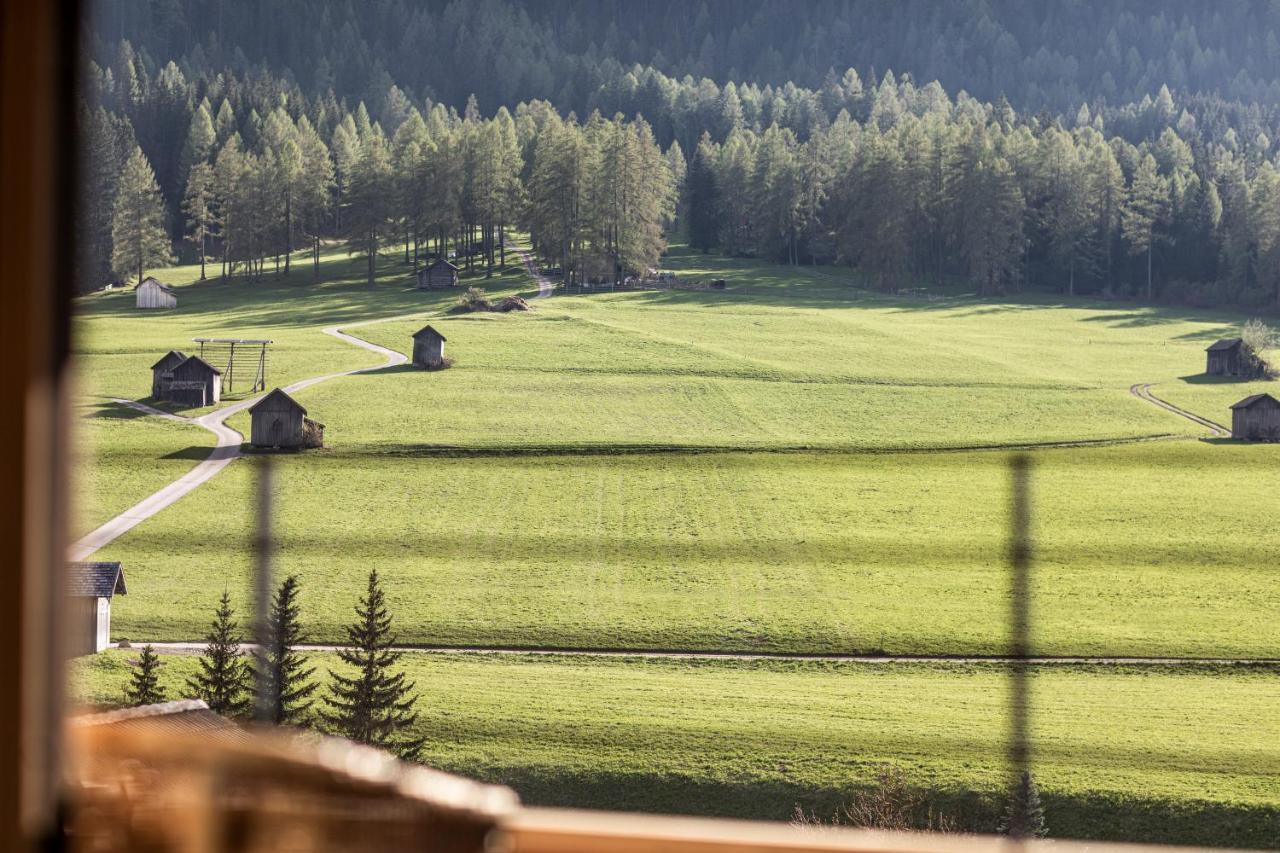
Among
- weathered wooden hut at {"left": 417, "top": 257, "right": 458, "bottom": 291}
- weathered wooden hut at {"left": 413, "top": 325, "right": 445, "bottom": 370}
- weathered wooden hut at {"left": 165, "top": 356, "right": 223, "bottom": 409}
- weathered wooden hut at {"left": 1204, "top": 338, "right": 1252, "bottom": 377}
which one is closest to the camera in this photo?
weathered wooden hut at {"left": 165, "top": 356, "right": 223, "bottom": 409}

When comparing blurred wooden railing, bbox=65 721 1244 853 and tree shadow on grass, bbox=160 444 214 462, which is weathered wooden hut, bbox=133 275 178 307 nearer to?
tree shadow on grass, bbox=160 444 214 462

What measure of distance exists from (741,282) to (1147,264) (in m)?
15.7

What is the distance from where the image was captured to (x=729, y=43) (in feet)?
451

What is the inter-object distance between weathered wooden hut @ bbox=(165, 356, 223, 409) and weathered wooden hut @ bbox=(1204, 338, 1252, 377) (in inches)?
1003

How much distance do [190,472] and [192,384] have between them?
5568 mm

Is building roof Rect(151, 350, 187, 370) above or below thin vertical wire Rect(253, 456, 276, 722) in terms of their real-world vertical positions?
below

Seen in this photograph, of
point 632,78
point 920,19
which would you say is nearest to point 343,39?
point 632,78

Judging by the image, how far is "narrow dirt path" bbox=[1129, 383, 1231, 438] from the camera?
27.1 metres

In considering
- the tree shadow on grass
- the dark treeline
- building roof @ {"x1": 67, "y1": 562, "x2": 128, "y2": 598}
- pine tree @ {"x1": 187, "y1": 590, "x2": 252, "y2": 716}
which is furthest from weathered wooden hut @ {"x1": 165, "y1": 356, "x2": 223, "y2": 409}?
the dark treeline

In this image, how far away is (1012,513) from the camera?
1959 mm

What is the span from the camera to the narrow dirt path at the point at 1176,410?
89.0 feet

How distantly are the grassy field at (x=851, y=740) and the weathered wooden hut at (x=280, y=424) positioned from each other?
10.3 m

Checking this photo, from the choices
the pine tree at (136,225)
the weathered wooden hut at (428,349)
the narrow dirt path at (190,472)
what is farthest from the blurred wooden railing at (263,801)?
the pine tree at (136,225)

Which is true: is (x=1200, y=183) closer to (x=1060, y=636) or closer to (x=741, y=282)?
(x=741, y=282)
